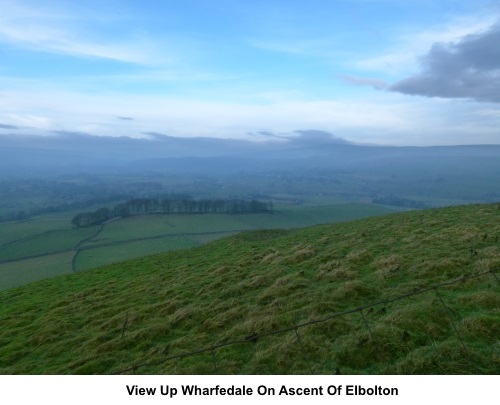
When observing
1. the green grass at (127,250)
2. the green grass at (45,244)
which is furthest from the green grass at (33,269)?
the green grass at (45,244)

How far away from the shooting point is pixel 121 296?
1562 centimetres

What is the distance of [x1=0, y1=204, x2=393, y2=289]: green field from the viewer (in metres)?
42.0

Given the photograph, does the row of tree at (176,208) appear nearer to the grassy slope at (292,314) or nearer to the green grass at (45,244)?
the green grass at (45,244)

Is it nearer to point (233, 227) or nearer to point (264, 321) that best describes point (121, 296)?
point (264, 321)

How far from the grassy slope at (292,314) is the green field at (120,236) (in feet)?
76.0

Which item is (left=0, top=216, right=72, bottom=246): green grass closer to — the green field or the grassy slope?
the green field

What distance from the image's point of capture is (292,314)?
997 cm

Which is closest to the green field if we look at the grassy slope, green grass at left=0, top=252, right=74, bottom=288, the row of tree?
green grass at left=0, top=252, right=74, bottom=288

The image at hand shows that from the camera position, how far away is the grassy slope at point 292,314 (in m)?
7.29

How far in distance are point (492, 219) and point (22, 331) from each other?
76.6ft

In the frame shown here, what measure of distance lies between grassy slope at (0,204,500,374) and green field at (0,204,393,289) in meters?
23.2

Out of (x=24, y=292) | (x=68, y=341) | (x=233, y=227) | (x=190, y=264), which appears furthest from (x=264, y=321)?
(x=233, y=227)

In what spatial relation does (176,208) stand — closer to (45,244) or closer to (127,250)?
(45,244)

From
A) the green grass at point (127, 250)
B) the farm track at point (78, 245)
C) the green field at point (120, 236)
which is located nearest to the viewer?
the farm track at point (78, 245)
